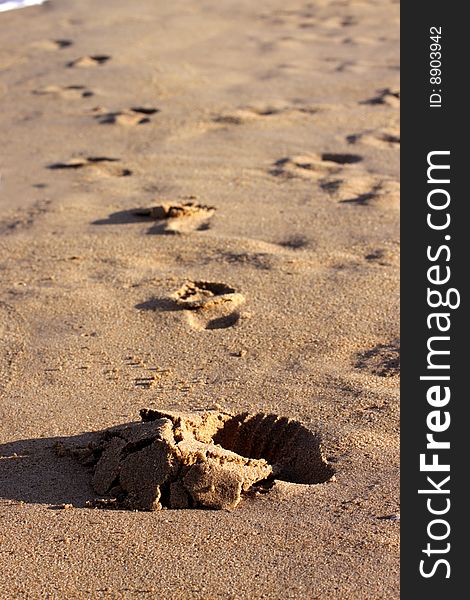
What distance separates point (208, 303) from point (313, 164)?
4.95 feet

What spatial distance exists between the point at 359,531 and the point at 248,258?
156 cm

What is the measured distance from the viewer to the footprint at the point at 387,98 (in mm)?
5207

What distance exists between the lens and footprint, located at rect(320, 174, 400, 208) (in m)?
3.92

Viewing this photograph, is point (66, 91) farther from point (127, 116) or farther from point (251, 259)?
point (251, 259)

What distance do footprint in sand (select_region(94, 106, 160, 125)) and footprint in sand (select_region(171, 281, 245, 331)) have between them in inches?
73.9

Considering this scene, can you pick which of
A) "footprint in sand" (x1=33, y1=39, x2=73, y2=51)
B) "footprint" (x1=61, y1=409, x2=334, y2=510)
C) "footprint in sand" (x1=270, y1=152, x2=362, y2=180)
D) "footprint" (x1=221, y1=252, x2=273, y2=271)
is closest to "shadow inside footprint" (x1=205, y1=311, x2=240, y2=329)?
"footprint" (x1=221, y1=252, x2=273, y2=271)

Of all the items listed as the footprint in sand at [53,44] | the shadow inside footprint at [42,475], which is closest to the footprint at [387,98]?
the footprint in sand at [53,44]

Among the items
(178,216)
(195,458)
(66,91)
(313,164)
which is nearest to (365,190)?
(313,164)

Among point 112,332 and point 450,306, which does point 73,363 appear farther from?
point 450,306

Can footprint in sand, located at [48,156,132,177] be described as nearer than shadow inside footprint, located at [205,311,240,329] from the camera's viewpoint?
No

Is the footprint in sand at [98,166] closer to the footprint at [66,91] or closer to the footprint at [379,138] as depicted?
the footprint at [66,91]

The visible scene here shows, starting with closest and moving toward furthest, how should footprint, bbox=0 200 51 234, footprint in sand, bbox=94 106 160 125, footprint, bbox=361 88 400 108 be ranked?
footprint, bbox=0 200 51 234 < footprint in sand, bbox=94 106 160 125 < footprint, bbox=361 88 400 108

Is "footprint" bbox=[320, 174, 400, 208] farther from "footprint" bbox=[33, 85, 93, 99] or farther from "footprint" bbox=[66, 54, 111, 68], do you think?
"footprint" bbox=[66, 54, 111, 68]

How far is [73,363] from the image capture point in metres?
2.69
